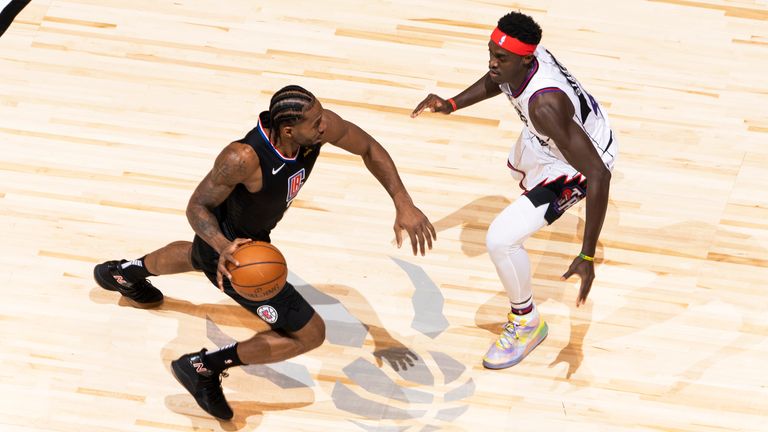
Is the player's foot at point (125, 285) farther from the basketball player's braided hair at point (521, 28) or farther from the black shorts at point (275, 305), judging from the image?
the basketball player's braided hair at point (521, 28)

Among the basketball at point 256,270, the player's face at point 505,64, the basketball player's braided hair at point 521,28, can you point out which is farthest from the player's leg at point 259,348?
the basketball player's braided hair at point 521,28

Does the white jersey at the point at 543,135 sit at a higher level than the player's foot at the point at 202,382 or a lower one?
higher

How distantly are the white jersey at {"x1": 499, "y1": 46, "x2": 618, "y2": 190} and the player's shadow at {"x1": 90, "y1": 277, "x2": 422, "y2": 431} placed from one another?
115cm

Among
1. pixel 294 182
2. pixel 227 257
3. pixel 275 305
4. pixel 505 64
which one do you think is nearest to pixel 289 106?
pixel 294 182

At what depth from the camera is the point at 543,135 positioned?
5441 millimetres

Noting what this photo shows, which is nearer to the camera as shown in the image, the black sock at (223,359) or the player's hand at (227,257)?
the player's hand at (227,257)

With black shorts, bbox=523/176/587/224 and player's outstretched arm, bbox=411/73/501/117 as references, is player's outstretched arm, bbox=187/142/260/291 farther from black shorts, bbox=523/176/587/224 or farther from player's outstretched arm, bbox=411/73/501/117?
black shorts, bbox=523/176/587/224

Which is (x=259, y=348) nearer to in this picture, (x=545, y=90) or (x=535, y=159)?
(x=535, y=159)

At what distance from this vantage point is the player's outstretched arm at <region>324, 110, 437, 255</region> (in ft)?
16.7

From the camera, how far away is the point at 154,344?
596cm

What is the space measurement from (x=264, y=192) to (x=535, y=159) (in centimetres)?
154

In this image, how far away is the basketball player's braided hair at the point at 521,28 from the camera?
17.0ft

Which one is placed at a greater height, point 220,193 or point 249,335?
point 220,193

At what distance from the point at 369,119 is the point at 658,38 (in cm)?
218
